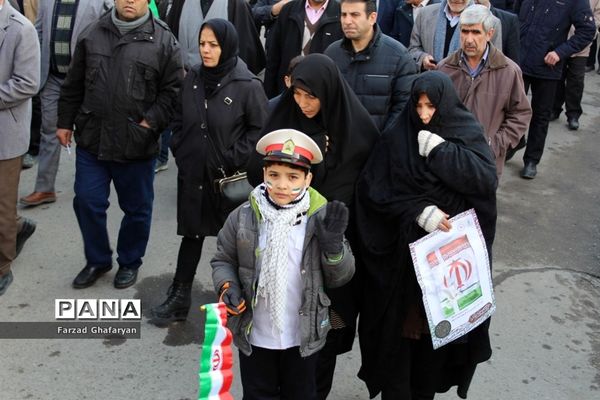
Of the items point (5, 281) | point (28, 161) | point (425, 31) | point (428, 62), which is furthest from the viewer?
point (28, 161)

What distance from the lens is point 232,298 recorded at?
291 cm

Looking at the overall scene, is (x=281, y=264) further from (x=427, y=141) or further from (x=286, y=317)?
(x=427, y=141)

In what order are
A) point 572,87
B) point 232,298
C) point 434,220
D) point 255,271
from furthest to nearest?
point 572,87 → point 434,220 → point 255,271 → point 232,298

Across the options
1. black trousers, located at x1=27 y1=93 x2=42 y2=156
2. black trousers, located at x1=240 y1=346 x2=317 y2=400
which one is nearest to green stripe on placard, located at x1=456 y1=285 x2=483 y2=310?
black trousers, located at x1=240 y1=346 x2=317 y2=400

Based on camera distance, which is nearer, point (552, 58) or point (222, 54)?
point (222, 54)

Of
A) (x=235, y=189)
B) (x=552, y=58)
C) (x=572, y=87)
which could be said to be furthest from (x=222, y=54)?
(x=572, y=87)

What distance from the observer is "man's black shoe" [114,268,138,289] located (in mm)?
4906

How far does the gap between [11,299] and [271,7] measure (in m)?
3.43

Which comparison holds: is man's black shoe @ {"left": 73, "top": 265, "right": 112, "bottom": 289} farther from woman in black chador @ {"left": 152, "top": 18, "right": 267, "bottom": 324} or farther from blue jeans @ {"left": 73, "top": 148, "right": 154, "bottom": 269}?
woman in black chador @ {"left": 152, "top": 18, "right": 267, "bottom": 324}

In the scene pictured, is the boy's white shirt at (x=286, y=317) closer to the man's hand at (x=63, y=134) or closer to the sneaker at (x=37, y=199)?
the man's hand at (x=63, y=134)

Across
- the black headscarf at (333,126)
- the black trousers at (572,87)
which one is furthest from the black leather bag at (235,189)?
the black trousers at (572,87)

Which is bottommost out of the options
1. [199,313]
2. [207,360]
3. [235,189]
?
[199,313]

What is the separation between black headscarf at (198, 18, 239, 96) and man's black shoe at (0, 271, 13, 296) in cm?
191

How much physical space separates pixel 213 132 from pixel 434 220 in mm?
1514
